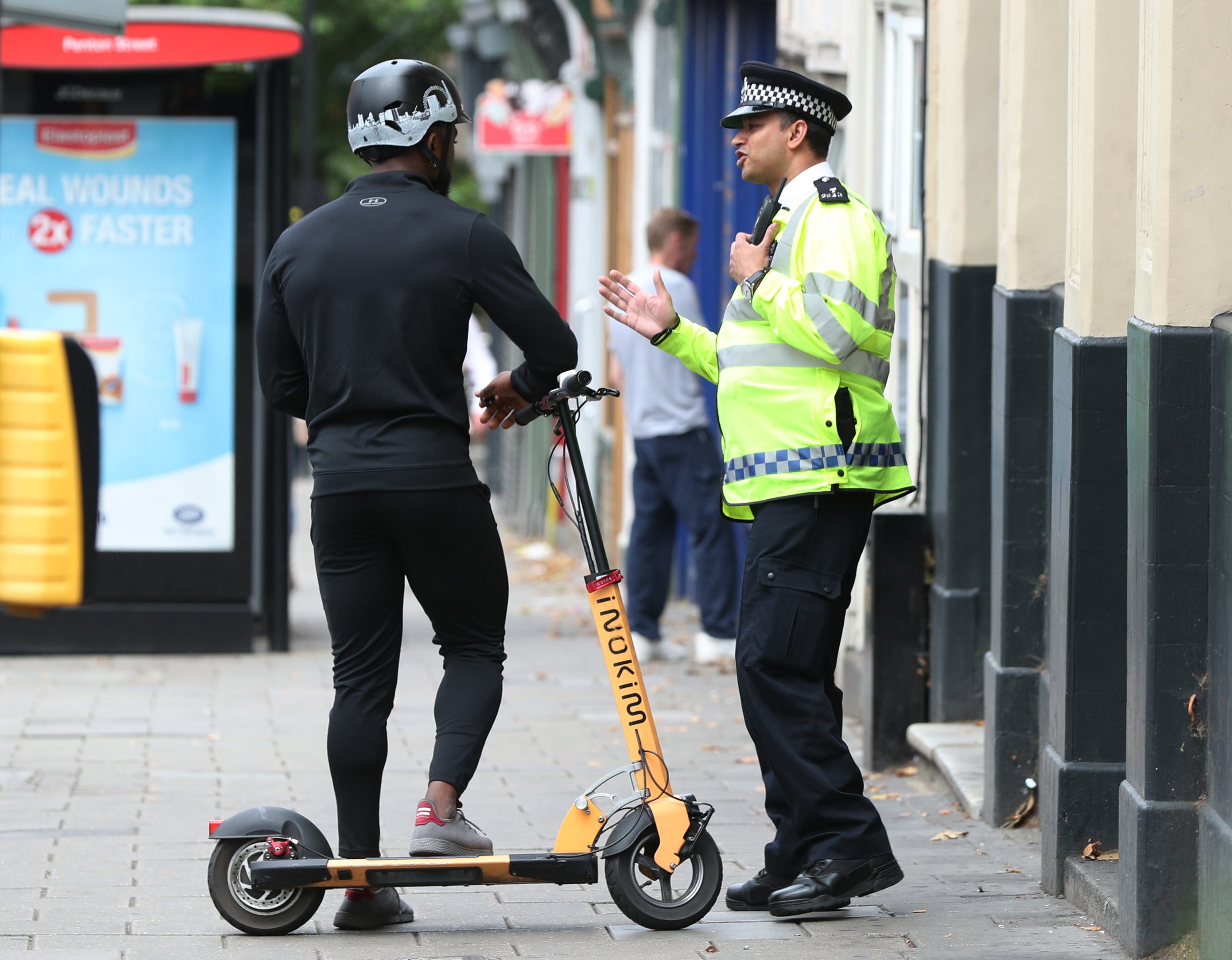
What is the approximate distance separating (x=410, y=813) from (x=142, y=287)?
4.38 metres

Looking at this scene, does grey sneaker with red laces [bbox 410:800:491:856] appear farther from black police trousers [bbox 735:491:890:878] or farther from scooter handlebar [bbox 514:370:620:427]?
scooter handlebar [bbox 514:370:620:427]

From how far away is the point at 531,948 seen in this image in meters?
4.59

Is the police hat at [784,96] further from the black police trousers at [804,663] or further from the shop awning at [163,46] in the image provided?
the shop awning at [163,46]

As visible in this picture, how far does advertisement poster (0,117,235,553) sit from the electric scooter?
536 centimetres

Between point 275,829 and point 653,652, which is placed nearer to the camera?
point 275,829

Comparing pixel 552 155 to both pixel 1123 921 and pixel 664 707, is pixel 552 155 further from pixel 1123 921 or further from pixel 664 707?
pixel 1123 921

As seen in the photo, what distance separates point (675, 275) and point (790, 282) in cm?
499

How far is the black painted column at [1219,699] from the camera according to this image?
4109 millimetres

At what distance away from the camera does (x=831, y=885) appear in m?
4.77

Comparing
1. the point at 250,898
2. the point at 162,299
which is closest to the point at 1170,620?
the point at 250,898

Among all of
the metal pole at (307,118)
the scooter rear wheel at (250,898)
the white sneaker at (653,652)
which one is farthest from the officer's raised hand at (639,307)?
the metal pole at (307,118)

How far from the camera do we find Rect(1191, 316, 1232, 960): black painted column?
4.11 m

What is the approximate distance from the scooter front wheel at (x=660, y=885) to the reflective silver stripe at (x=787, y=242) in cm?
130

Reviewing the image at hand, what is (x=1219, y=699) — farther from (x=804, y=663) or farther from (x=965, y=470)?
(x=965, y=470)
